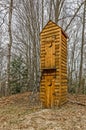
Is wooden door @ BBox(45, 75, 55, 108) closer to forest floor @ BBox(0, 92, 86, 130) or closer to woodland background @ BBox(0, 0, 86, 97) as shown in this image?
forest floor @ BBox(0, 92, 86, 130)

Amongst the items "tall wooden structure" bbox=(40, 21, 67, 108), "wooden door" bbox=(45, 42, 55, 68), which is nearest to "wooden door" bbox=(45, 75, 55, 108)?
"tall wooden structure" bbox=(40, 21, 67, 108)

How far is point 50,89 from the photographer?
337 inches

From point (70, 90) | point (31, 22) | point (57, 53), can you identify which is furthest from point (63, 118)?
point (70, 90)

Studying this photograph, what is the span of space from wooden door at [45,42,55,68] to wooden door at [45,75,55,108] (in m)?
0.51

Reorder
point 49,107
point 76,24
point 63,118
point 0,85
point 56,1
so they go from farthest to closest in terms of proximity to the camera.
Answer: point 0,85 → point 76,24 → point 56,1 → point 49,107 → point 63,118

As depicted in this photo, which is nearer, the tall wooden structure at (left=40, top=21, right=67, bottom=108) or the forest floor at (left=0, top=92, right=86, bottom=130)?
the forest floor at (left=0, top=92, right=86, bottom=130)

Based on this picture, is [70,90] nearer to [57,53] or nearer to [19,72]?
[19,72]

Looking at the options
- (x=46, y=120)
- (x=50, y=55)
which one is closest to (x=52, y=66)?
(x=50, y=55)

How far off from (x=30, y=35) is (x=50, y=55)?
5046mm

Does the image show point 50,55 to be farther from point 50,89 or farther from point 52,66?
point 50,89

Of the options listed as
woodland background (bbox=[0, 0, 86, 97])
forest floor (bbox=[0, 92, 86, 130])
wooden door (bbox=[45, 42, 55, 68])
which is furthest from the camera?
woodland background (bbox=[0, 0, 86, 97])

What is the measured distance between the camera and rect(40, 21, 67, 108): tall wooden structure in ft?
27.5

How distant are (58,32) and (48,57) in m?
1.14

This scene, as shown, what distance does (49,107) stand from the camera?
8.46 m
